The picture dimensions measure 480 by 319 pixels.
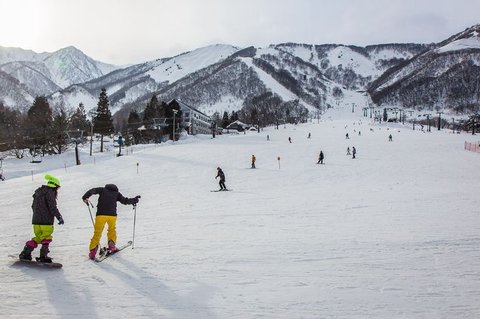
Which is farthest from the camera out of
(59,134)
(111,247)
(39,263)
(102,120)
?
(102,120)

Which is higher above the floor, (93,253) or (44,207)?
(44,207)

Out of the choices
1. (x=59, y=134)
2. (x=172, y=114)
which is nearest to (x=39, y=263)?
(x=59, y=134)

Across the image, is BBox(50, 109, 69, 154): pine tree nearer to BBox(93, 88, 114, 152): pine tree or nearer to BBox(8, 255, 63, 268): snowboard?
BBox(93, 88, 114, 152): pine tree

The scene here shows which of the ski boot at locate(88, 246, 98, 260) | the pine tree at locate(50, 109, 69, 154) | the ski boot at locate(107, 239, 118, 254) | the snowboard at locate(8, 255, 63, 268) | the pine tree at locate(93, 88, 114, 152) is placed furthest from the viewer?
the pine tree at locate(93, 88, 114, 152)

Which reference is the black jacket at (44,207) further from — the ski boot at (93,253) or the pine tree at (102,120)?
the pine tree at (102,120)

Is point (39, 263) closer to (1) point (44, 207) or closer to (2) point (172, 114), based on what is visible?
(1) point (44, 207)

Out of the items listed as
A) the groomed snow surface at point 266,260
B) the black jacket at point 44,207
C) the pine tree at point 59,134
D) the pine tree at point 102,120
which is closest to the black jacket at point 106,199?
the black jacket at point 44,207

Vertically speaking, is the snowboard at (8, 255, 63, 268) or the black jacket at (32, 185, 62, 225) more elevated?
the black jacket at (32, 185, 62, 225)

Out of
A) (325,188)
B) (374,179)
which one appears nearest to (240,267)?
(325,188)

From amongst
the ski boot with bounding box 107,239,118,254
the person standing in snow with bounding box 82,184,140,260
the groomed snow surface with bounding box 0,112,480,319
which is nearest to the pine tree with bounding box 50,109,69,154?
the groomed snow surface with bounding box 0,112,480,319

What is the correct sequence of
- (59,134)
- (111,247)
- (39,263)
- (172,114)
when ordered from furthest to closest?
(172,114) → (59,134) → (111,247) → (39,263)

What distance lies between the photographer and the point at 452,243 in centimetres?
866

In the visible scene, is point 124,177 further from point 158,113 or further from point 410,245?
point 158,113

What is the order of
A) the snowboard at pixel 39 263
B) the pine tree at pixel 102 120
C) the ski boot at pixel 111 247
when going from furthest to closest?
the pine tree at pixel 102 120
the ski boot at pixel 111 247
the snowboard at pixel 39 263
